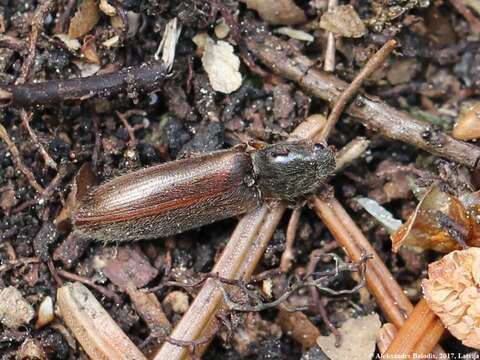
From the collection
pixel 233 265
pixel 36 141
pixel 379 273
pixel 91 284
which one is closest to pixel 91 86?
pixel 36 141

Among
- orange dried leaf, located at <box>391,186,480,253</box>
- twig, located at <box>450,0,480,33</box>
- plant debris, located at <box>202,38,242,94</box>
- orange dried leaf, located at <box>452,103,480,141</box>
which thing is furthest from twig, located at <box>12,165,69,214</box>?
twig, located at <box>450,0,480,33</box>

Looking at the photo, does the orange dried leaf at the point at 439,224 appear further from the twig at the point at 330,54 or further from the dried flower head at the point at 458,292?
the twig at the point at 330,54

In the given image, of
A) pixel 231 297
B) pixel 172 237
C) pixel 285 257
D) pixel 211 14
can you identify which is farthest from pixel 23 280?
pixel 211 14

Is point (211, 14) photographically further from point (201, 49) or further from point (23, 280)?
point (23, 280)

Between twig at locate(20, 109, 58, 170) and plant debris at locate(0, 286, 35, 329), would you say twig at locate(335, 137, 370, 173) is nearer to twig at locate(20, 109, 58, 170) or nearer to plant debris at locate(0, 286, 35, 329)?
twig at locate(20, 109, 58, 170)

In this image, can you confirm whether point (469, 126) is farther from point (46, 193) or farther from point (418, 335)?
point (46, 193)
